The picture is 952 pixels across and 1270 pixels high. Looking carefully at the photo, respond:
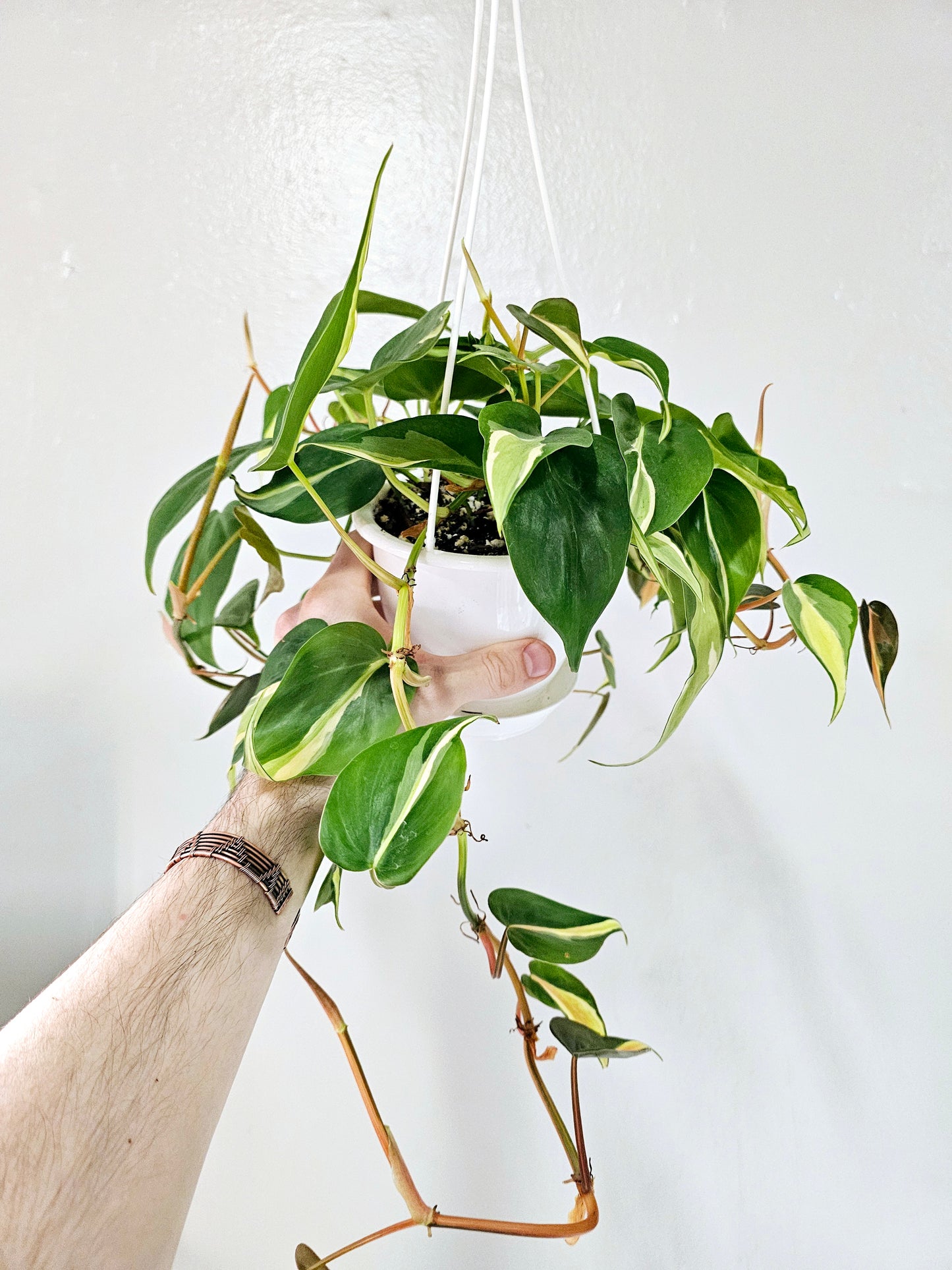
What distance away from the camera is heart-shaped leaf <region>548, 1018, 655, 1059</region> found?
625 millimetres

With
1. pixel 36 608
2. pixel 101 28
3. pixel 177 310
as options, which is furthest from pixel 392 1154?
pixel 101 28

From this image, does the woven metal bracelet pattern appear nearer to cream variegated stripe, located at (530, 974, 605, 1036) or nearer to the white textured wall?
cream variegated stripe, located at (530, 974, 605, 1036)

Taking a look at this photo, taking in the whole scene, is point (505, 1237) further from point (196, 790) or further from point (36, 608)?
point (36, 608)

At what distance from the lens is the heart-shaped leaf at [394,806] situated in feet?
1.52

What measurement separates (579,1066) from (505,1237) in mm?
156

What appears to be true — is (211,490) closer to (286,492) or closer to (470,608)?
(286,492)

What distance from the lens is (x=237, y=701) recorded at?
79 cm

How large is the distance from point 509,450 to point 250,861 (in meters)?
0.32

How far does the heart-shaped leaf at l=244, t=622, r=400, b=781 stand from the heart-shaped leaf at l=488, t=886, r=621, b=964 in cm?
20

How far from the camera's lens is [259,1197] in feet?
2.72

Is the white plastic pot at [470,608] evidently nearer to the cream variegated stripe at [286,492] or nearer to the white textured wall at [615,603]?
the cream variegated stripe at [286,492]

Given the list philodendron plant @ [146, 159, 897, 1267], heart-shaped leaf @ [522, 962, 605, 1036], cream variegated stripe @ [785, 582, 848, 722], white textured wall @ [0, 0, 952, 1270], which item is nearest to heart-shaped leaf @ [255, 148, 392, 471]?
philodendron plant @ [146, 159, 897, 1267]

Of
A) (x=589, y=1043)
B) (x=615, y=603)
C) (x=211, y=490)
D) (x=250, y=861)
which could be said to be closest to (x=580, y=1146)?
(x=589, y=1043)

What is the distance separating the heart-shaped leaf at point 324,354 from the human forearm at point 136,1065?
28 centimetres
